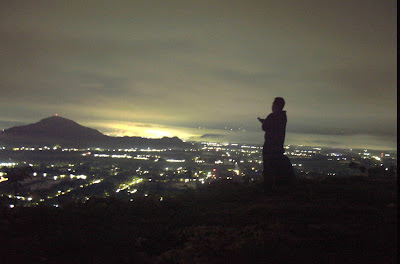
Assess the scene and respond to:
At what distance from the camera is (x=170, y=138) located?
116938 mm

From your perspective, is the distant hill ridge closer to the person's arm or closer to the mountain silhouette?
the mountain silhouette

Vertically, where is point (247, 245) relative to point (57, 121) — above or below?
below

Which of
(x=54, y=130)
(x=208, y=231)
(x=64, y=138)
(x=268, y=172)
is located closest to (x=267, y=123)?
(x=268, y=172)

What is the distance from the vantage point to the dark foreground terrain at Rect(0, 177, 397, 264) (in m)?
Result: 6.31

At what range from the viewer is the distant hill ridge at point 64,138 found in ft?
337

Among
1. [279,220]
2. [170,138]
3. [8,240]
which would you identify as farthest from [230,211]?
[170,138]

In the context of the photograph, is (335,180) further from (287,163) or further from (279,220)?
(279,220)

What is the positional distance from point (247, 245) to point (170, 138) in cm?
11079

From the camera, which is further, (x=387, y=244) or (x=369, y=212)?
(x=369, y=212)

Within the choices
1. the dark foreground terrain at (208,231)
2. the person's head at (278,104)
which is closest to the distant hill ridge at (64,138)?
the person's head at (278,104)

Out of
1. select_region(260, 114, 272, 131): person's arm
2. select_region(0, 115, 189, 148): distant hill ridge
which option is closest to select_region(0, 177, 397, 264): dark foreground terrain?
select_region(260, 114, 272, 131): person's arm

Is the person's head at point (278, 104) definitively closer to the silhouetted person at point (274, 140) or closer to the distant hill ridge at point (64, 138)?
the silhouetted person at point (274, 140)

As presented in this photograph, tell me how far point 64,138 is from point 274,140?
4422 inches

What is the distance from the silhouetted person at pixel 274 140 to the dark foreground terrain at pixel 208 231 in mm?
1529
